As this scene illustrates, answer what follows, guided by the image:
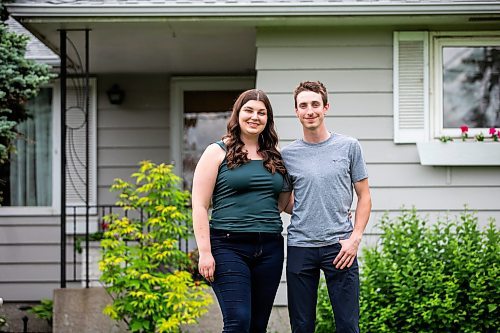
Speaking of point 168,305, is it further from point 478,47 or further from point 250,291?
point 478,47

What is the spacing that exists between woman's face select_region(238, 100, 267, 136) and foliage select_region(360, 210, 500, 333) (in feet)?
6.43

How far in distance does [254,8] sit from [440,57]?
1634 millimetres

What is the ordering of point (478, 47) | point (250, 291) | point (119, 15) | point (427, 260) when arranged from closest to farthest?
1. point (250, 291)
2. point (427, 260)
3. point (119, 15)
4. point (478, 47)

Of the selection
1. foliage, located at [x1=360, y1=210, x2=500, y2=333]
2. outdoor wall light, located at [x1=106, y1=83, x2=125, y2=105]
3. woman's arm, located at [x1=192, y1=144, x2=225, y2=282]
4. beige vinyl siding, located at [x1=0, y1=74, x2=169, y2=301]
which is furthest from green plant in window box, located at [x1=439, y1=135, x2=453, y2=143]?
outdoor wall light, located at [x1=106, y1=83, x2=125, y2=105]

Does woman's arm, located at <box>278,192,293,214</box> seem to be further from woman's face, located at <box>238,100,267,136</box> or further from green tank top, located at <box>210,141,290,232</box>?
woman's face, located at <box>238,100,267,136</box>

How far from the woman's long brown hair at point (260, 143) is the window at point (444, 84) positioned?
2.61 metres

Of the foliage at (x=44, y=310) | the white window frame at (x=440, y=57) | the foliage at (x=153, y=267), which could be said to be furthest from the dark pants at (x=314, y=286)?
the foliage at (x=44, y=310)

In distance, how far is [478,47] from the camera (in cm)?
658

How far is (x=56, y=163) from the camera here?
28.3 feet

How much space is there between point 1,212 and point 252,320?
17.1ft

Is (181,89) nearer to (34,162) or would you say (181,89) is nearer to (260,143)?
(34,162)

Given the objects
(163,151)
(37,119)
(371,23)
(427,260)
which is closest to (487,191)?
(427,260)

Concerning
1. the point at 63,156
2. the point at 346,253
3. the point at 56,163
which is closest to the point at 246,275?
the point at 346,253

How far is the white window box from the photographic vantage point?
20.9ft
